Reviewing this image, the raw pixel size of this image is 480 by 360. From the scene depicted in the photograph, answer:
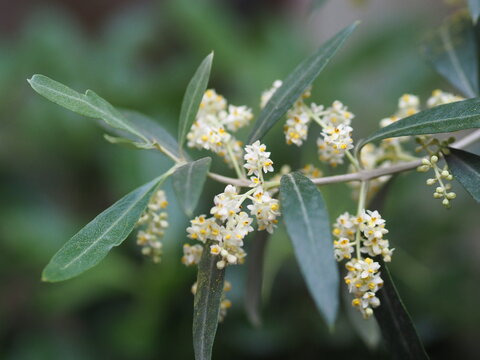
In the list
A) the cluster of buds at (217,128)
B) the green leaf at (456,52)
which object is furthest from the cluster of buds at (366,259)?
the green leaf at (456,52)

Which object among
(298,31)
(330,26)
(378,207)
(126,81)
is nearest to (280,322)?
(378,207)

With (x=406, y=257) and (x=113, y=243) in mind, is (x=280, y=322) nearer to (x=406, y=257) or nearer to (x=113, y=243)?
(x=406, y=257)

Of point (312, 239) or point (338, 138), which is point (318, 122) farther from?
point (312, 239)

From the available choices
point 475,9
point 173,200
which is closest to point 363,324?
point 475,9

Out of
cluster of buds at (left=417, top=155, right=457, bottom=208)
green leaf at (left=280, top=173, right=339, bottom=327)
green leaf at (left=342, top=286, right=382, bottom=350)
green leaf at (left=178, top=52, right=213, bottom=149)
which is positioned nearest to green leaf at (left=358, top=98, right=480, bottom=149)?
cluster of buds at (left=417, top=155, right=457, bottom=208)

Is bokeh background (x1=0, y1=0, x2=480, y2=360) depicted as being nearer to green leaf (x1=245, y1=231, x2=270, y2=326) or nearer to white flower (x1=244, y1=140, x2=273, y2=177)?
green leaf (x1=245, y1=231, x2=270, y2=326)

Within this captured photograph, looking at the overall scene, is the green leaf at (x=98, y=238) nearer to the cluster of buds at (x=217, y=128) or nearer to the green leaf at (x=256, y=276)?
the cluster of buds at (x=217, y=128)
